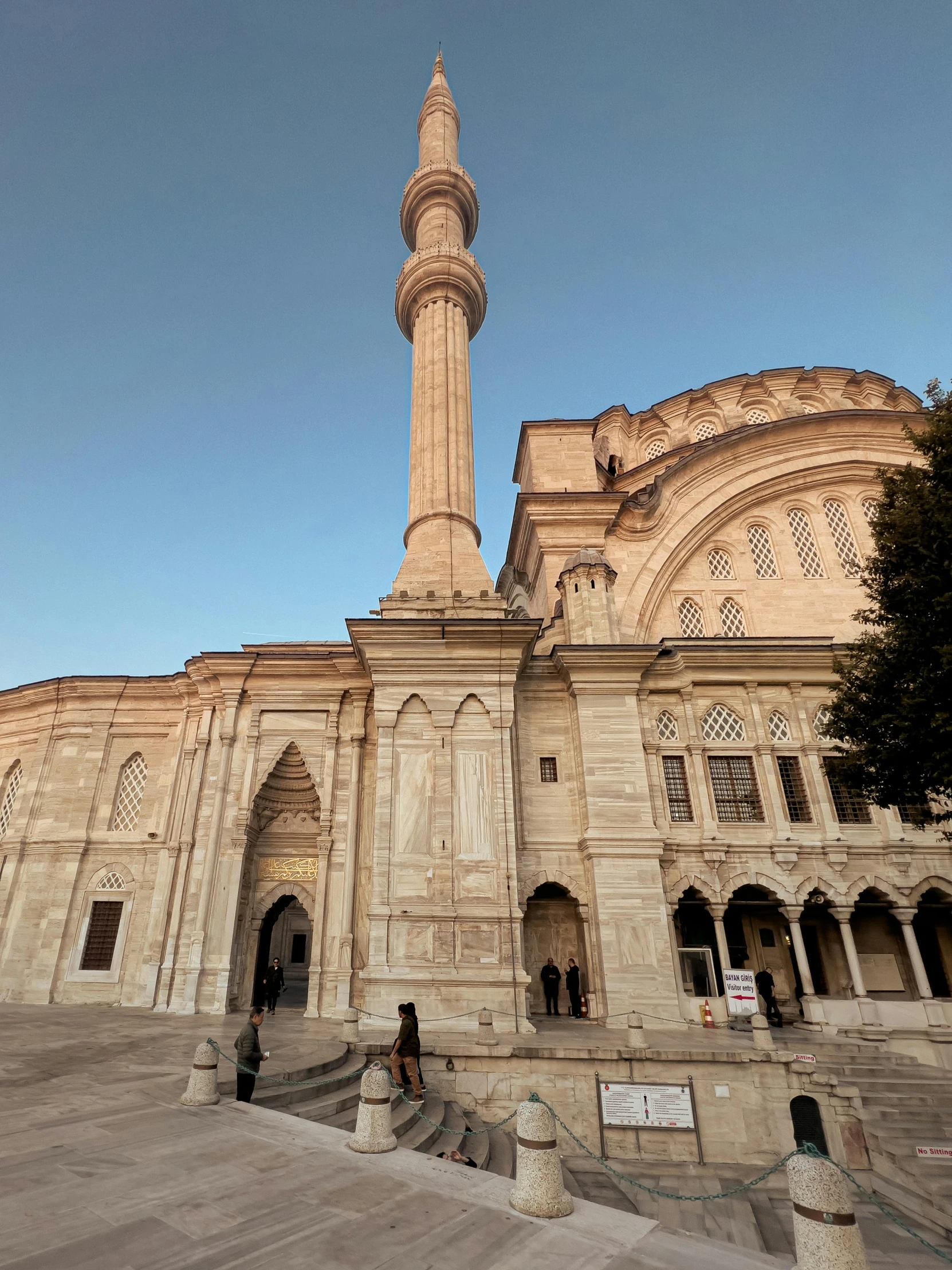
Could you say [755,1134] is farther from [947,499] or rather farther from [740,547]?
[740,547]

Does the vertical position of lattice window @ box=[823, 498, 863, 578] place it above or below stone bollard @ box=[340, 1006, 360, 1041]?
above

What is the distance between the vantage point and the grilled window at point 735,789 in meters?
16.7

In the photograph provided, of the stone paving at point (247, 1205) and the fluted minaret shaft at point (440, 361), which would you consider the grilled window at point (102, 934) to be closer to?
the stone paving at point (247, 1205)

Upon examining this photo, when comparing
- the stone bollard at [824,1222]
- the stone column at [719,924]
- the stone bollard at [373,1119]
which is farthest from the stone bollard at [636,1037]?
the stone bollard at [824,1222]

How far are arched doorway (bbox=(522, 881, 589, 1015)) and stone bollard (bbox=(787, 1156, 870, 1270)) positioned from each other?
12564 millimetres

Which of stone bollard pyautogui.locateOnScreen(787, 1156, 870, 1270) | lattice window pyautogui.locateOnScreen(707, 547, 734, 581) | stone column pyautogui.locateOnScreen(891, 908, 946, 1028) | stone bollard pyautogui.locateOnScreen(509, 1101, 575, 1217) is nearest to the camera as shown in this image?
stone bollard pyautogui.locateOnScreen(787, 1156, 870, 1270)

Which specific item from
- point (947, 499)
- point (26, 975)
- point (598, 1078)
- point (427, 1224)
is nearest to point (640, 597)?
point (947, 499)

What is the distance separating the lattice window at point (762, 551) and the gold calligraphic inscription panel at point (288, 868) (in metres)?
16.2

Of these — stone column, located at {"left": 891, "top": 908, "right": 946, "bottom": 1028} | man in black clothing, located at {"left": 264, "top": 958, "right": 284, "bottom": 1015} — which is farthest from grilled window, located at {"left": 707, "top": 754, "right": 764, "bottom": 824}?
man in black clothing, located at {"left": 264, "top": 958, "right": 284, "bottom": 1015}

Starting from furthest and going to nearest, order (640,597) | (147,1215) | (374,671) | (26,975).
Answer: (640,597) < (26,975) < (374,671) < (147,1215)

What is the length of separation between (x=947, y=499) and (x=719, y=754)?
894cm

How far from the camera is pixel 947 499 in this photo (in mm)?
10008

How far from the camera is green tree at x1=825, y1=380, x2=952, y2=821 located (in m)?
10.0

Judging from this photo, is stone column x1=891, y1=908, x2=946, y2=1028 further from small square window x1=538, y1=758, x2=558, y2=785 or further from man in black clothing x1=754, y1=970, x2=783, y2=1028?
small square window x1=538, y1=758, x2=558, y2=785
